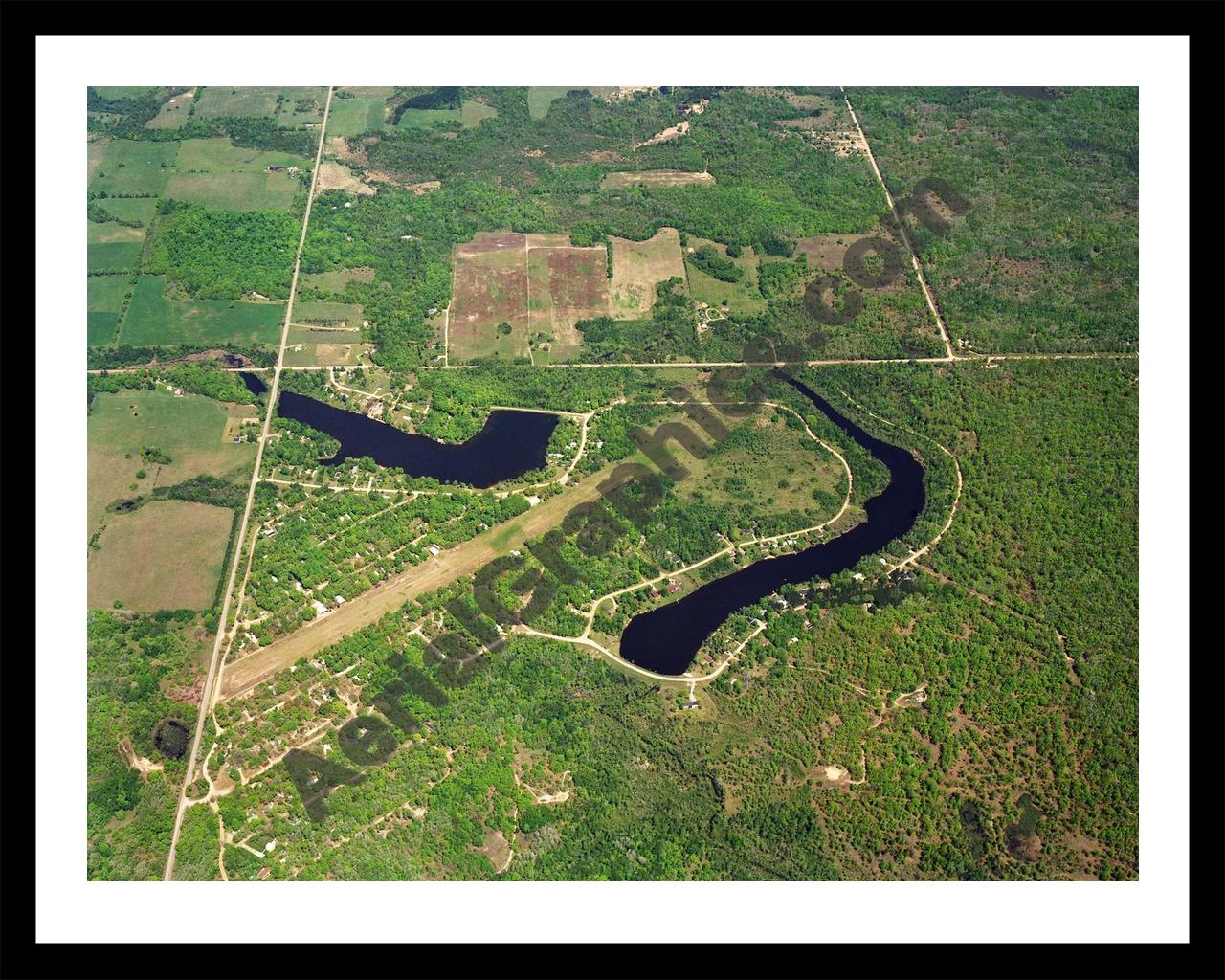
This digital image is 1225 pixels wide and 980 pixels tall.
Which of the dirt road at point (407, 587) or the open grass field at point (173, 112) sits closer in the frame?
the dirt road at point (407, 587)

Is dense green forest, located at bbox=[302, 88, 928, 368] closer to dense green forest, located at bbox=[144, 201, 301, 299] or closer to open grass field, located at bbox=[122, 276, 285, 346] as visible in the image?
dense green forest, located at bbox=[144, 201, 301, 299]

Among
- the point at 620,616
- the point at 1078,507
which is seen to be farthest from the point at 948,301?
the point at 620,616

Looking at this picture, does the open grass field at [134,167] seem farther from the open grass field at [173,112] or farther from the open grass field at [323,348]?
the open grass field at [323,348]

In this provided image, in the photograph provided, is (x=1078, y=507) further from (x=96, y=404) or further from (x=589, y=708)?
(x=96, y=404)

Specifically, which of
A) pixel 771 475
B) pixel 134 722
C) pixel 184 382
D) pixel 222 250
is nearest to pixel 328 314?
pixel 222 250

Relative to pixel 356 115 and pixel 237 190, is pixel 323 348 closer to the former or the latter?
pixel 237 190

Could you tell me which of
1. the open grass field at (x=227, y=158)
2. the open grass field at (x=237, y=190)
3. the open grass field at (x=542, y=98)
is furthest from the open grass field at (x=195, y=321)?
the open grass field at (x=542, y=98)

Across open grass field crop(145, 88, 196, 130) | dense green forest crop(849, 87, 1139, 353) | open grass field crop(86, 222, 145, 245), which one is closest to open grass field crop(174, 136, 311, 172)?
open grass field crop(145, 88, 196, 130)
